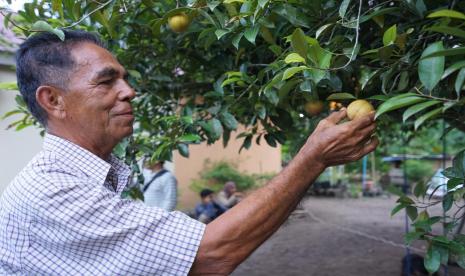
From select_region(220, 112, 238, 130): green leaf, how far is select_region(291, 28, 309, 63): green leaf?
858 millimetres

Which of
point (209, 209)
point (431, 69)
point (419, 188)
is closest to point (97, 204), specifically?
point (431, 69)

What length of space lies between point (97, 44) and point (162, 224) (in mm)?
652

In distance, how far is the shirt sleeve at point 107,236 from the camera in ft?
3.90

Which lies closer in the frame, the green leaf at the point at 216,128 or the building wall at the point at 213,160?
the green leaf at the point at 216,128

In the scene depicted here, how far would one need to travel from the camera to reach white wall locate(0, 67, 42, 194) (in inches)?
199

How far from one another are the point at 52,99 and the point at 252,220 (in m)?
0.70

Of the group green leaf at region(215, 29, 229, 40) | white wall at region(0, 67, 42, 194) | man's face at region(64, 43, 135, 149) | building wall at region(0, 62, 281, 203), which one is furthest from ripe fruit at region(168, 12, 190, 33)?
white wall at region(0, 67, 42, 194)

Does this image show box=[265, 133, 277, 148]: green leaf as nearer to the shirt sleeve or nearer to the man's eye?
the man's eye

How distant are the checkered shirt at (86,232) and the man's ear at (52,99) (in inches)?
8.6

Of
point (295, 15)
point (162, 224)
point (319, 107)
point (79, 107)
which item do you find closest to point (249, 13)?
point (295, 15)

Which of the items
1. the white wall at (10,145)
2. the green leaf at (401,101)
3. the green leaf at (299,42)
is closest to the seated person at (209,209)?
the white wall at (10,145)

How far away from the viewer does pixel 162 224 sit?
123 centimetres

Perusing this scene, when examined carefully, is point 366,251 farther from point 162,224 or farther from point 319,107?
point 162,224

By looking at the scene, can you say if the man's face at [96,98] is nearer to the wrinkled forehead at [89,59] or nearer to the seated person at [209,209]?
the wrinkled forehead at [89,59]
